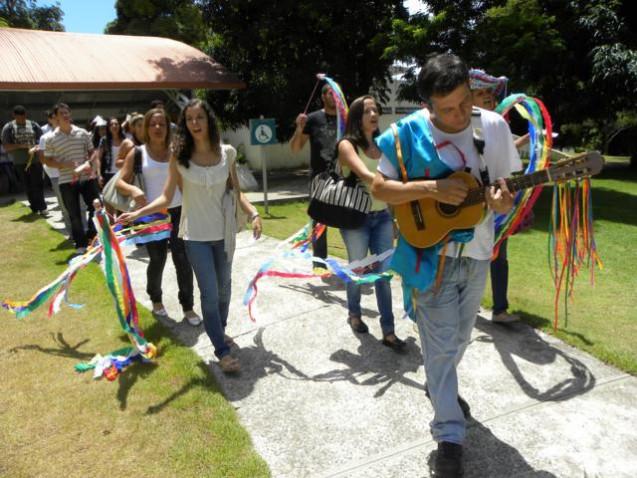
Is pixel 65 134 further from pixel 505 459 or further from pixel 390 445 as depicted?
pixel 505 459

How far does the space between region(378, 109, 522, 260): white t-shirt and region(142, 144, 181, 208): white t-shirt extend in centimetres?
269

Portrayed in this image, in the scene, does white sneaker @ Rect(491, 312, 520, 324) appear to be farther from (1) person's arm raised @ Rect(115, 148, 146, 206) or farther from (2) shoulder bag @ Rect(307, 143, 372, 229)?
(1) person's arm raised @ Rect(115, 148, 146, 206)

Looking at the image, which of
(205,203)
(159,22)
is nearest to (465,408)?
(205,203)

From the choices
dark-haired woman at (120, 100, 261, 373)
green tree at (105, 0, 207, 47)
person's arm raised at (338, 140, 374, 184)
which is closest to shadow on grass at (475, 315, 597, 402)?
person's arm raised at (338, 140, 374, 184)

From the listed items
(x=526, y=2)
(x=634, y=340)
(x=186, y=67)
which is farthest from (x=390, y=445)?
(x=186, y=67)

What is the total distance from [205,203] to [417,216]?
1.78m

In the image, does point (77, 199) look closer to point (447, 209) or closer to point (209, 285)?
point (209, 285)

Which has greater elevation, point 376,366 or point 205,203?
point 205,203

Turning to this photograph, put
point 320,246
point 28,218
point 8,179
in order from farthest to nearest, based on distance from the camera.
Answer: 1. point 8,179
2. point 28,218
3. point 320,246

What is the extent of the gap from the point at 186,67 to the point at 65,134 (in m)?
10.4

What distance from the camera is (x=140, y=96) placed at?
19422 mm

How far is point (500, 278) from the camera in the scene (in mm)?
4203

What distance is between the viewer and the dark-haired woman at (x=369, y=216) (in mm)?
3814

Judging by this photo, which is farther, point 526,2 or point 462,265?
point 526,2
